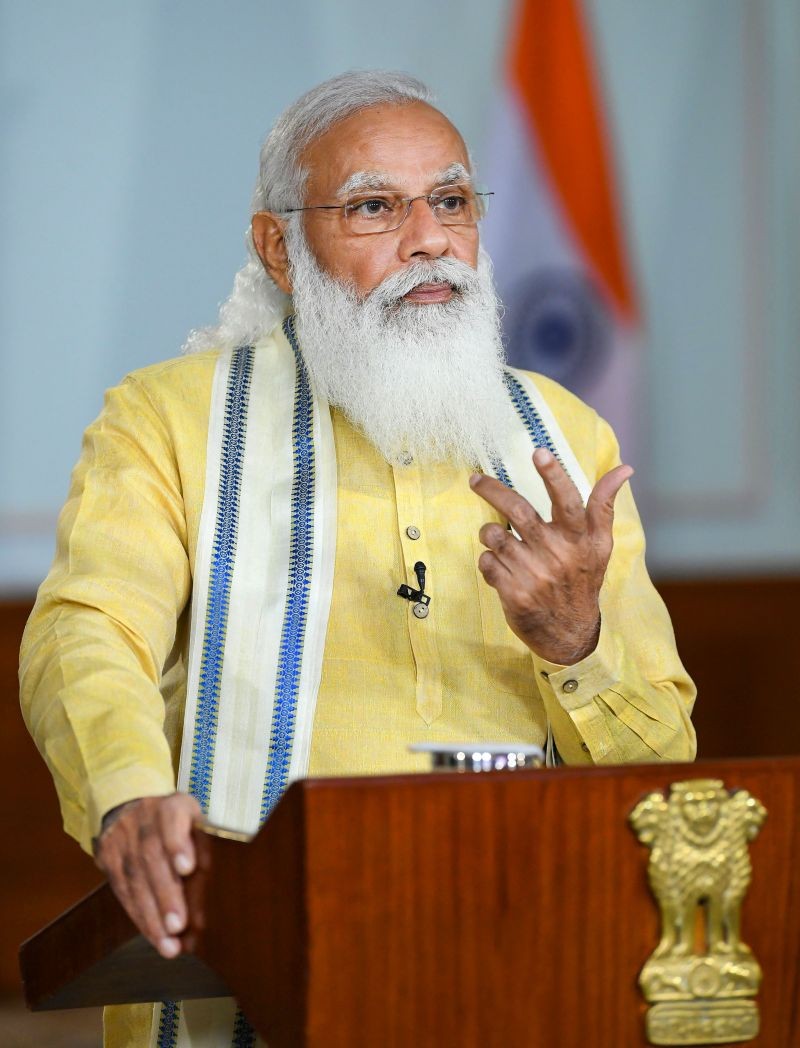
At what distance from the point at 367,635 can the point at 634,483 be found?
3.10 m

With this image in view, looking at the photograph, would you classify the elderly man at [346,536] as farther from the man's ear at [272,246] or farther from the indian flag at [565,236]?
the indian flag at [565,236]

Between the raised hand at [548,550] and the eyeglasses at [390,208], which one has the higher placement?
the eyeglasses at [390,208]

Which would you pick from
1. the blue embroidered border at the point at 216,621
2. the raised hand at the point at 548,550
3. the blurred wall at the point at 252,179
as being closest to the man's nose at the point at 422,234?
the blue embroidered border at the point at 216,621

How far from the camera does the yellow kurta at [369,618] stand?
213 cm

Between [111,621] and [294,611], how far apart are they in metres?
0.36

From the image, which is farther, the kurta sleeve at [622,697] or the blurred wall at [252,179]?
the blurred wall at [252,179]

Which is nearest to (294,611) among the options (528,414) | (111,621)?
(111,621)

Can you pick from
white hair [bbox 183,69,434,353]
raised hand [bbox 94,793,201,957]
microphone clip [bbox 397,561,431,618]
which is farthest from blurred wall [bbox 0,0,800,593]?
raised hand [bbox 94,793,201,957]

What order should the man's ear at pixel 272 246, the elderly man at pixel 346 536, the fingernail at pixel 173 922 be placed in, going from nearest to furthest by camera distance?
the fingernail at pixel 173 922 < the elderly man at pixel 346 536 < the man's ear at pixel 272 246

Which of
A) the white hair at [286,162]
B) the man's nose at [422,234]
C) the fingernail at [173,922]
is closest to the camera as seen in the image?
the fingernail at [173,922]

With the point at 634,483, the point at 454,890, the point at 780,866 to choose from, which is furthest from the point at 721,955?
the point at 634,483

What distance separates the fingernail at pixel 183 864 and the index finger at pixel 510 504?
0.68m

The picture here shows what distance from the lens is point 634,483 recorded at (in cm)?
534

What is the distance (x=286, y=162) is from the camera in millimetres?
2721
